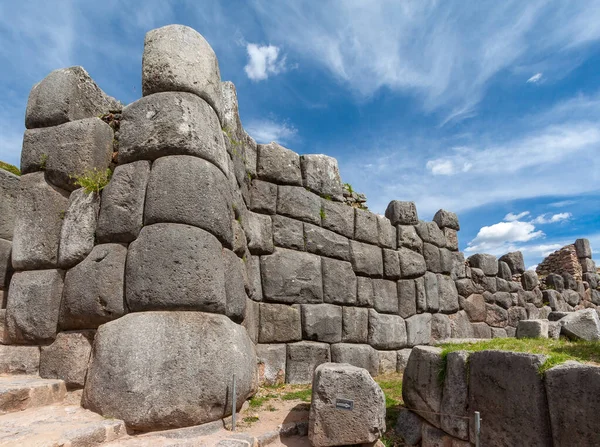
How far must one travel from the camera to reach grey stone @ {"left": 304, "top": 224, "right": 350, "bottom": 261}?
7.32 meters

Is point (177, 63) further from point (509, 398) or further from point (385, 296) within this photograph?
point (385, 296)

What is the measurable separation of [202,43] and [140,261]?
9.34 ft

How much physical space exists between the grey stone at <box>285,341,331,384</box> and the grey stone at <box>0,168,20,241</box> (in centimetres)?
414

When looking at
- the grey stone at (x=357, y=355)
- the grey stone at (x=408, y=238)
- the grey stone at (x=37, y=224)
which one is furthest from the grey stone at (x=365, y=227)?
the grey stone at (x=37, y=224)

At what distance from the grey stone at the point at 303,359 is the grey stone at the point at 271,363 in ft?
0.37

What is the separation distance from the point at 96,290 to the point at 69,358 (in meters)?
0.74

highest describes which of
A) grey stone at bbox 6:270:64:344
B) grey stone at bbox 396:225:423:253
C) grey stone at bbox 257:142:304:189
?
grey stone at bbox 257:142:304:189

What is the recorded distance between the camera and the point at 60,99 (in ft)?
16.6

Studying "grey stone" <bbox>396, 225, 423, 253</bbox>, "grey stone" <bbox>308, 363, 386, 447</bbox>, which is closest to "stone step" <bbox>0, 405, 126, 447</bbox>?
"grey stone" <bbox>308, 363, 386, 447</bbox>

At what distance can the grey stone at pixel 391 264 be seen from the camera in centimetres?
847

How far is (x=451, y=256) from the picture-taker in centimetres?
1020

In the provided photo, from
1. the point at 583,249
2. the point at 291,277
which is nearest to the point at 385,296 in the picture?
the point at 291,277

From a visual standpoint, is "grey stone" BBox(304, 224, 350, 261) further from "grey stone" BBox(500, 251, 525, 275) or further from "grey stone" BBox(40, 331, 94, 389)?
"grey stone" BBox(500, 251, 525, 275)

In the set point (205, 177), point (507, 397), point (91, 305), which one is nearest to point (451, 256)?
point (507, 397)
